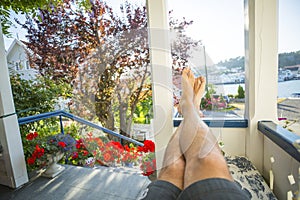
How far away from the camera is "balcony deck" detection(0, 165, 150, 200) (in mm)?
1673

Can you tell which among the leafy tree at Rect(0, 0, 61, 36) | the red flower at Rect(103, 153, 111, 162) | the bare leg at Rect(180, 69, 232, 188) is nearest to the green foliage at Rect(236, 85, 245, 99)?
the bare leg at Rect(180, 69, 232, 188)

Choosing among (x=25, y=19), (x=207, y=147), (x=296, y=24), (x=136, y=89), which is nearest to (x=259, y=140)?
(x=207, y=147)

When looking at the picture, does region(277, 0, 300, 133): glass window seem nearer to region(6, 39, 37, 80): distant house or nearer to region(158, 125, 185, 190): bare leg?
region(158, 125, 185, 190): bare leg

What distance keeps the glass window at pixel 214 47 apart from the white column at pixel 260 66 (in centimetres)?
9

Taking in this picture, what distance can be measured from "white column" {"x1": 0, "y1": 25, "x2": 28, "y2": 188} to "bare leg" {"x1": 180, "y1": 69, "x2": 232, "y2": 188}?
1.74 m

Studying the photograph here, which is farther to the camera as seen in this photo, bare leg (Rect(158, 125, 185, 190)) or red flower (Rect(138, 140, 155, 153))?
red flower (Rect(138, 140, 155, 153))

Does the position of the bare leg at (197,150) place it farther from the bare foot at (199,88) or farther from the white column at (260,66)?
the white column at (260,66)

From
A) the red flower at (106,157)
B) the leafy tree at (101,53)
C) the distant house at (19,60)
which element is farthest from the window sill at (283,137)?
the distant house at (19,60)

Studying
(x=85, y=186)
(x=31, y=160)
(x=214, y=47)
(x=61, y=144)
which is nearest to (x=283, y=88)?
(x=214, y=47)

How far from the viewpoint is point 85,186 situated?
70.5 inches

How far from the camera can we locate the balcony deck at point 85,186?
1673mm

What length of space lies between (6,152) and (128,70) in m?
1.51

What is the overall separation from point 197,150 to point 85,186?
1361 millimetres

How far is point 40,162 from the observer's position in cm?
198
